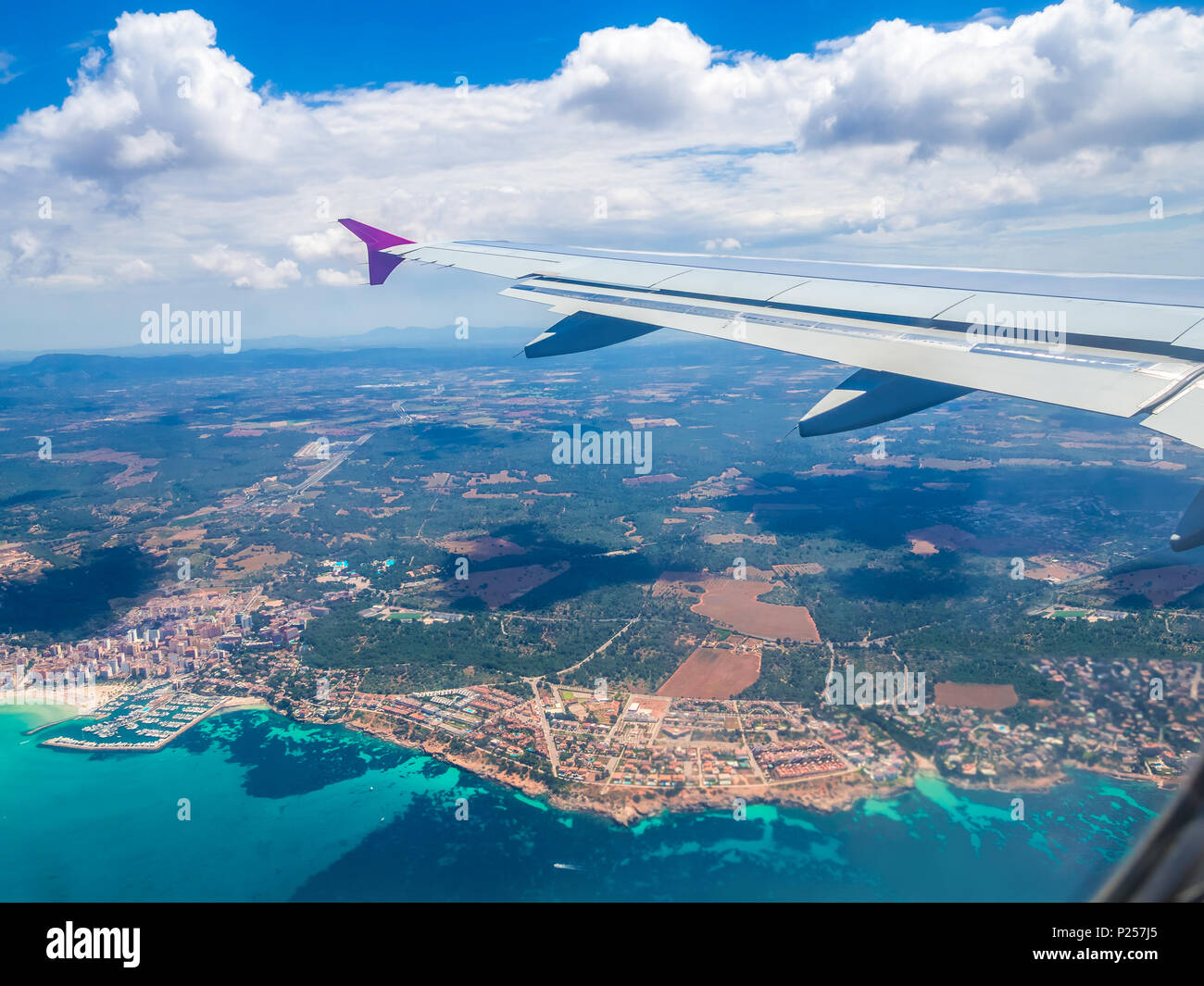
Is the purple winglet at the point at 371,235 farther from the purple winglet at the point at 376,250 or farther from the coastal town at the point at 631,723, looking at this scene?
the coastal town at the point at 631,723

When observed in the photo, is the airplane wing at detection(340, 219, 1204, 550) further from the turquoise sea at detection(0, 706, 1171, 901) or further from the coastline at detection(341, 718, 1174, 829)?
the coastline at detection(341, 718, 1174, 829)

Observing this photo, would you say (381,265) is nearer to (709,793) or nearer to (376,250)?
(376,250)

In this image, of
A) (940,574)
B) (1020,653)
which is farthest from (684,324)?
(940,574)

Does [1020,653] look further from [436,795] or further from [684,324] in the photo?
[436,795]

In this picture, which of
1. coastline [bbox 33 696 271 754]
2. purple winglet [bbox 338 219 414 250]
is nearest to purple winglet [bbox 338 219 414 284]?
purple winglet [bbox 338 219 414 250]

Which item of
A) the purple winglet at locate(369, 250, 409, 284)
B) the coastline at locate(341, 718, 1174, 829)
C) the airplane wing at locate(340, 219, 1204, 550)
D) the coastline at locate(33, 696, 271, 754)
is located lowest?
the coastline at locate(33, 696, 271, 754)

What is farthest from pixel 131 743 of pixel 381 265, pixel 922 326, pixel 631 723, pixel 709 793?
pixel 922 326
